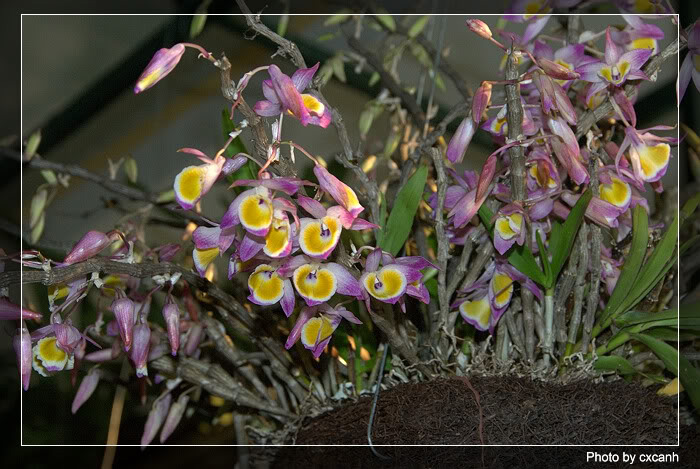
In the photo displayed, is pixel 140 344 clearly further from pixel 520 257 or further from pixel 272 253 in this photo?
pixel 520 257

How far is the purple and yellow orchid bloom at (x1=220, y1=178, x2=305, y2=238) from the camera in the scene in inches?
18.5

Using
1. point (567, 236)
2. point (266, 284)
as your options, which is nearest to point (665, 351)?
point (567, 236)

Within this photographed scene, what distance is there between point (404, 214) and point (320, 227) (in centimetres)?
13

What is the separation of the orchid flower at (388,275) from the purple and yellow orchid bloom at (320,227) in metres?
0.05

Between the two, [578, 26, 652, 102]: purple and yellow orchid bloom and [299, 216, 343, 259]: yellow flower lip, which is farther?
[578, 26, 652, 102]: purple and yellow orchid bloom

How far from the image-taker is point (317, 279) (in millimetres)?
517

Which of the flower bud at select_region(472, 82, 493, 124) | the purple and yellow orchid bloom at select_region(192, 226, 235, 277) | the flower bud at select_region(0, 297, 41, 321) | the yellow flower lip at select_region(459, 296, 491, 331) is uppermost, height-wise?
the flower bud at select_region(472, 82, 493, 124)

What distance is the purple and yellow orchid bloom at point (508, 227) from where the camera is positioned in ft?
1.85

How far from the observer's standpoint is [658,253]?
61 centimetres

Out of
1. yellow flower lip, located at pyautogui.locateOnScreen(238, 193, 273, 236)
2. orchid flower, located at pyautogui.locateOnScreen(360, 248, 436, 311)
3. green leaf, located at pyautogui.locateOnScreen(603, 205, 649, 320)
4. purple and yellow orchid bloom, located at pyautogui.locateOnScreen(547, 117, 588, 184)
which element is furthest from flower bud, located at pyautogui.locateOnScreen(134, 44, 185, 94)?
green leaf, located at pyautogui.locateOnScreen(603, 205, 649, 320)

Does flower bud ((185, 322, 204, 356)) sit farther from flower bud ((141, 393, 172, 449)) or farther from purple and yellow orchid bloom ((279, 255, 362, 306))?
purple and yellow orchid bloom ((279, 255, 362, 306))

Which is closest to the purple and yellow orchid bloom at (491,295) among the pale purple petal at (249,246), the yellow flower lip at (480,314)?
the yellow flower lip at (480,314)

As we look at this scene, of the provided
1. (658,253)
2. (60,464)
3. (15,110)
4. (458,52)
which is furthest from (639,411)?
(15,110)

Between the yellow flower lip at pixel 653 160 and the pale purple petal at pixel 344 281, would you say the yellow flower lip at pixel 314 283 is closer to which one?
the pale purple petal at pixel 344 281
